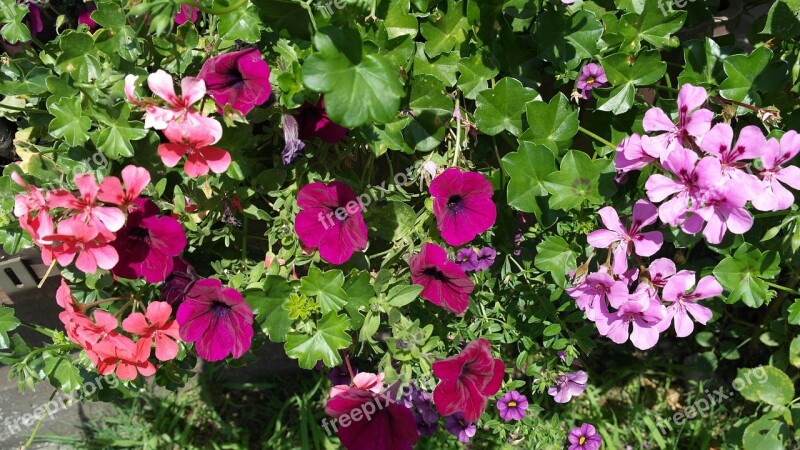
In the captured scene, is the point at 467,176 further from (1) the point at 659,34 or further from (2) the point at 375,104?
(1) the point at 659,34

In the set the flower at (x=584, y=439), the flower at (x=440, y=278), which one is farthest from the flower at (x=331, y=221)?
the flower at (x=584, y=439)

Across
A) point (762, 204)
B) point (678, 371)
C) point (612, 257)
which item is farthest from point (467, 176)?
point (678, 371)

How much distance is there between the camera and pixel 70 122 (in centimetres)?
117

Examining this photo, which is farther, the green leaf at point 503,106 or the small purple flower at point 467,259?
the small purple flower at point 467,259

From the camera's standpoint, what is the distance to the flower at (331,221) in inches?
46.4

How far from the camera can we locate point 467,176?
118 cm

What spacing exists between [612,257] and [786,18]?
1.83ft

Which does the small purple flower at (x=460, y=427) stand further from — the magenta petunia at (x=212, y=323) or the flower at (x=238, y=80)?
the flower at (x=238, y=80)

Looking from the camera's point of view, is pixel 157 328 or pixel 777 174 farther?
pixel 157 328

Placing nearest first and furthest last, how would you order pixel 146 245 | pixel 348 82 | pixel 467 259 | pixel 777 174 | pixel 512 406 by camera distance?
pixel 348 82 < pixel 777 174 < pixel 146 245 < pixel 467 259 < pixel 512 406

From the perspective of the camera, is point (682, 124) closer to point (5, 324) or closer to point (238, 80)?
point (238, 80)

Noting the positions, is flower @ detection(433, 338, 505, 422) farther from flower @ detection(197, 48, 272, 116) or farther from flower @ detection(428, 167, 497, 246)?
flower @ detection(197, 48, 272, 116)

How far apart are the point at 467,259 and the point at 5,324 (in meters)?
0.94

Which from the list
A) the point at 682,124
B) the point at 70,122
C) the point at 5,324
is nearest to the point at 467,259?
the point at 682,124
